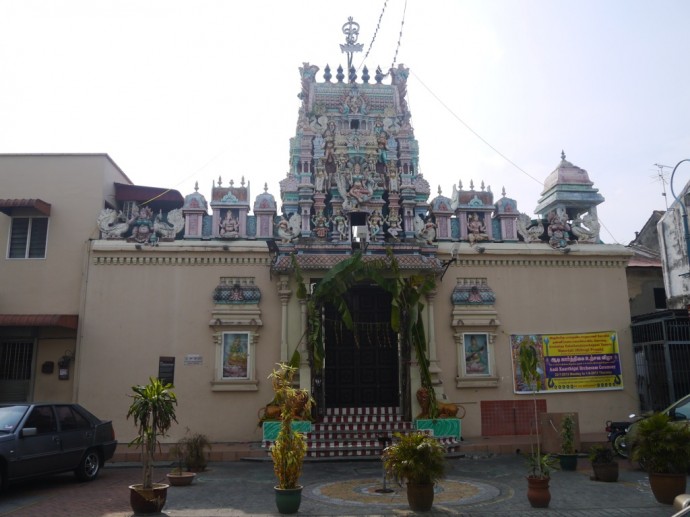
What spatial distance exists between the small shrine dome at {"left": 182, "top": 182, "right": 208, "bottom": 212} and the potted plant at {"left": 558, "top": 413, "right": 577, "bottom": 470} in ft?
33.9

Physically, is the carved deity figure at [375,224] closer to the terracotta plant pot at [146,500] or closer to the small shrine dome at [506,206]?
the small shrine dome at [506,206]

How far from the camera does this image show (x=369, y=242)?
16.0 m

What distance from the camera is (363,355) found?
1611cm

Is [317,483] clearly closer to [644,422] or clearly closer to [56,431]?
[56,431]

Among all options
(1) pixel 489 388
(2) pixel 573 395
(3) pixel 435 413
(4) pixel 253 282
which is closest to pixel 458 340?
(1) pixel 489 388

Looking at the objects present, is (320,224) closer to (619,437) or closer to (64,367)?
(64,367)

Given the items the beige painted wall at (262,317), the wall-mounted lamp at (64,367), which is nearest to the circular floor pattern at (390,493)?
the beige painted wall at (262,317)

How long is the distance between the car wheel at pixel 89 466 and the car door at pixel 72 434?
15 centimetres

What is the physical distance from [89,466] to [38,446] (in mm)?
1511

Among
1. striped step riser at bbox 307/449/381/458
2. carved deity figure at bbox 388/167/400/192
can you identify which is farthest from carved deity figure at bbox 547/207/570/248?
striped step riser at bbox 307/449/381/458

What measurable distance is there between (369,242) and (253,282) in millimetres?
3235

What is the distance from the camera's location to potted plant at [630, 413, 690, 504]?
8.62 m

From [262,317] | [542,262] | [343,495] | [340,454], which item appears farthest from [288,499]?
[542,262]

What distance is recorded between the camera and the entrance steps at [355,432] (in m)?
13.7
